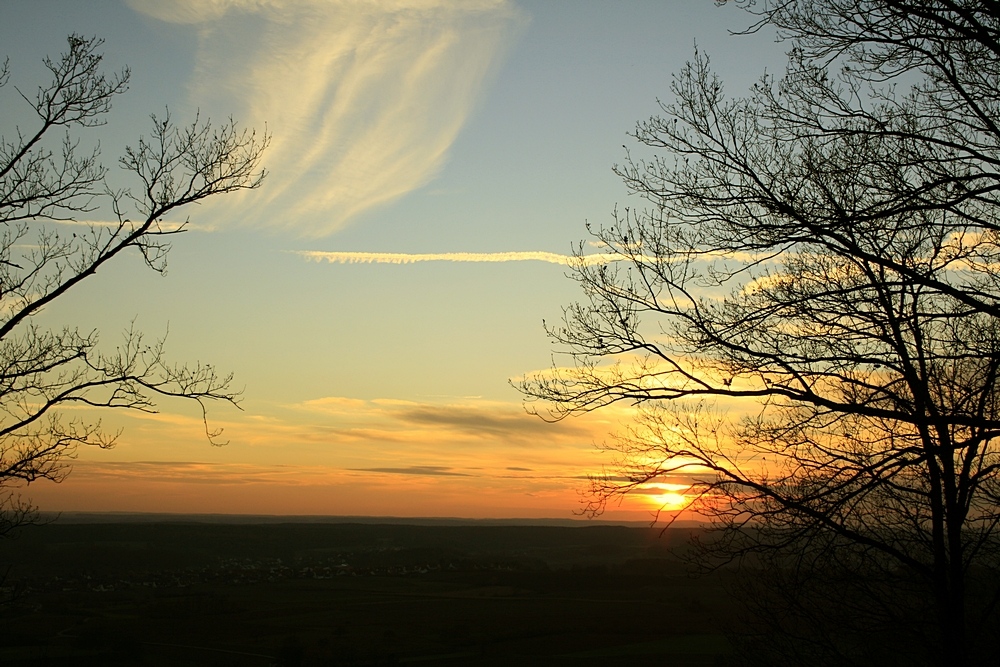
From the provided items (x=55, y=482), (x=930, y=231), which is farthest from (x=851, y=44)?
(x=55, y=482)

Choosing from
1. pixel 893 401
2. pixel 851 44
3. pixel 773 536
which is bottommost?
pixel 773 536

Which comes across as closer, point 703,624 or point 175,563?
point 703,624

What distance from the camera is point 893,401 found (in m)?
6.89

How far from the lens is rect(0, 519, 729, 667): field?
46.0 metres

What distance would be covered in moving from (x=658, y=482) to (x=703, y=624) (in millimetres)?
46154

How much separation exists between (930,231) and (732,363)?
6.83 feet

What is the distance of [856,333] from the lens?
7.10 m

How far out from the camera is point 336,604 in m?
70.6

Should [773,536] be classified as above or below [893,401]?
below

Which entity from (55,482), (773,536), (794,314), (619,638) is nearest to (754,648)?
(773,536)

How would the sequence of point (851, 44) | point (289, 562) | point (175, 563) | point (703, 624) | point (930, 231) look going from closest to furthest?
point (851, 44) < point (930, 231) < point (703, 624) < point (175, 563) < point (289, 562)

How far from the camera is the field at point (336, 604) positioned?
151 ft

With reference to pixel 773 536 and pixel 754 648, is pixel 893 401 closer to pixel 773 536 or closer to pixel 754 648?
pixel 773 536

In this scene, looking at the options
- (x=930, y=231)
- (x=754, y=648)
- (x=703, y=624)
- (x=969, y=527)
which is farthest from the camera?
(x=703, y=624)
